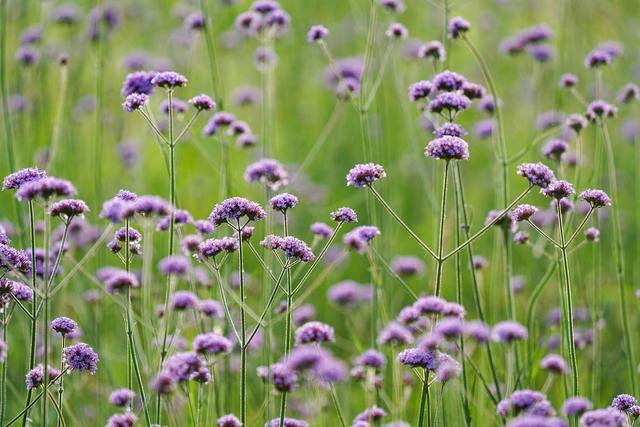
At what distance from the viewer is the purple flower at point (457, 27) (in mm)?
3875

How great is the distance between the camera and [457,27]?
3.88 meters

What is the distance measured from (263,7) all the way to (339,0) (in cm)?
566

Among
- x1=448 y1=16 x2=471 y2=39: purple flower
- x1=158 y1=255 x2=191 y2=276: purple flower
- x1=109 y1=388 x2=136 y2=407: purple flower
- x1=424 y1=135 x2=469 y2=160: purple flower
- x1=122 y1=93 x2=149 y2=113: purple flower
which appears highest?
x1=448 y1=16 x2=471 y2=39: purple flower

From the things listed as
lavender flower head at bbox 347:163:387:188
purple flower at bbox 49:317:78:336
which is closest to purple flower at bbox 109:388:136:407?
purple flower at bbox 49:317:78:336

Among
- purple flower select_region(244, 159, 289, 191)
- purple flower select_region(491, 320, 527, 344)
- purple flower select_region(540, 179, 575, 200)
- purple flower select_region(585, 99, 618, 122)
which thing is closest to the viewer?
purple flower select_region(491, 320, 527, 344)

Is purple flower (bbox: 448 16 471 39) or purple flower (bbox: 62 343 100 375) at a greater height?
purple flower (bbox: 448 16 471 39)

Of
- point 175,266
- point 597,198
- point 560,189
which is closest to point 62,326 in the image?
point 175,266

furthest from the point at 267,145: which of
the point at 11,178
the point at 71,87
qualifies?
the point at 71,87

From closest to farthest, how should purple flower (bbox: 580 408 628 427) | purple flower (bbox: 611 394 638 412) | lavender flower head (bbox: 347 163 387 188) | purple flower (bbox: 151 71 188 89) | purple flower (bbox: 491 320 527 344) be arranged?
purple flower (bbox: 580 408 628 427) < purple flower (bbox: 491 320 527 344) < purple flower (bbox: 611 394 638 412) < lavender flower head (bbox: 347 163 387 188) < purple flower (bbox: 151 71 188 89)

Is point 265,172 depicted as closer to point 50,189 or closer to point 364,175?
point 364,175

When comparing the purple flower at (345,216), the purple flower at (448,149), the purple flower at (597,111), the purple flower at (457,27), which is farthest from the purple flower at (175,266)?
the purple flower at (597,111)

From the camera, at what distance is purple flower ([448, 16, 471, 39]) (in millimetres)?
3875

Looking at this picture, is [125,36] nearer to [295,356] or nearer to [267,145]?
[267,145]

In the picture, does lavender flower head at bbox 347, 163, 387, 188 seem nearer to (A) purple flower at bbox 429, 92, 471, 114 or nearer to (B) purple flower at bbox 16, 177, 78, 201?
(A) purple flower at bbox 429, 92, 471, 114
